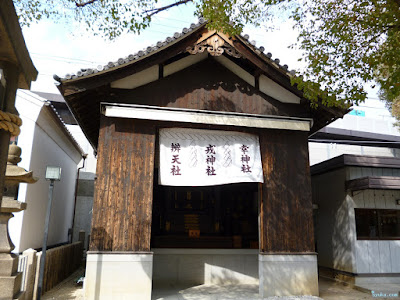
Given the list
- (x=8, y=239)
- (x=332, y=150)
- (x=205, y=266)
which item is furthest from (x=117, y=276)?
(x=332, y=150)

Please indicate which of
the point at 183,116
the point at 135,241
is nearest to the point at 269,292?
the point at 135,241

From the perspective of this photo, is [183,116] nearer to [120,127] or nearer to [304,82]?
[120,127]

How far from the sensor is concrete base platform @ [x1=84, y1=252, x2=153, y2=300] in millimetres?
7316

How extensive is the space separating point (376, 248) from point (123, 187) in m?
8.18

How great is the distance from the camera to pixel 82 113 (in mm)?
9164

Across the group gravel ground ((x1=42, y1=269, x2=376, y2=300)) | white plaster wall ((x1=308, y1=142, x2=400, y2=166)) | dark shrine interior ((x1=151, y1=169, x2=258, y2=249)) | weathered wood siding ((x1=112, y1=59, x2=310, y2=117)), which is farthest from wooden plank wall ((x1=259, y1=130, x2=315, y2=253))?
white plaster wall ((x1=308, y1=142, x2=400, y2=166))

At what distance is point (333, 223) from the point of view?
11320mm

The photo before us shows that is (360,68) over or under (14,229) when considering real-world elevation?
over

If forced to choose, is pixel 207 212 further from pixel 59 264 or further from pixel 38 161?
pixel 38 161

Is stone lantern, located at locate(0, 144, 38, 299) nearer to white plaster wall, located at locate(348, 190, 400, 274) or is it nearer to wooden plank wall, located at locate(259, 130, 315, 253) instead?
wooden plank wall, located at locate(259, 130, 315, 253)

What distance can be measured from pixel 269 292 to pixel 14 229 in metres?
6.94

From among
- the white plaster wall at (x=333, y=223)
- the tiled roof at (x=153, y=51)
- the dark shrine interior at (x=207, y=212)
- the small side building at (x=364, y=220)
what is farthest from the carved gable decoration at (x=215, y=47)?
the white plaster wall at (x=333, y=223)

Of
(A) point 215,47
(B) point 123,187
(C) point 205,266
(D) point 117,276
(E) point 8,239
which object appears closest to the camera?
(E) point 8,239

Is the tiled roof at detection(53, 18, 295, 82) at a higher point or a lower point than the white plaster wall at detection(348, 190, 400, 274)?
higher
